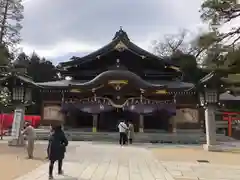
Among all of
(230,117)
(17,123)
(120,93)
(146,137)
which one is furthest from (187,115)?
(17,123)

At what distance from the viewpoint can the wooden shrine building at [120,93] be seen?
2641cm

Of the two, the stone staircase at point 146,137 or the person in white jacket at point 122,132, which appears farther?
the stone staircase at point 146,137

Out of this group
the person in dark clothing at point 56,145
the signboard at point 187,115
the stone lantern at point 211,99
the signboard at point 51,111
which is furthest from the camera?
the signboard at point 51,111

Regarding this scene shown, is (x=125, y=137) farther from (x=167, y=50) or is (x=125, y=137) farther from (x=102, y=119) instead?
(x=167, y=50)

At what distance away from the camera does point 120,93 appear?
89.2ft

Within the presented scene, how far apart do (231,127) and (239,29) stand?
13559 mm

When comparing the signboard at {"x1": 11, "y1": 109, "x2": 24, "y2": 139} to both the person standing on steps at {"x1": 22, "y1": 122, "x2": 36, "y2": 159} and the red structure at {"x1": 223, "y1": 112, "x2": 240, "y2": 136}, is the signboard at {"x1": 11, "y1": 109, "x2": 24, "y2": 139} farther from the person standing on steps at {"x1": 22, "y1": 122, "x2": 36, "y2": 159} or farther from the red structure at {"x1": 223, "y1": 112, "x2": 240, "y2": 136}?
the red structure at {"x1": 223, "y1": 112, "x2": 240, "y2": 136}

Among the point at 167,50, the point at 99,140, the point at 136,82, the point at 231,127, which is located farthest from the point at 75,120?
the point at 167,50

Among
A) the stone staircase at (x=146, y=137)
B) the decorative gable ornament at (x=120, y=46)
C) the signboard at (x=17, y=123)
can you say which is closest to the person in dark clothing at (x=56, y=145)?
the signboard at (x=17, y=123)

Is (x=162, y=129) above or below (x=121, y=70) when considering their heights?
below

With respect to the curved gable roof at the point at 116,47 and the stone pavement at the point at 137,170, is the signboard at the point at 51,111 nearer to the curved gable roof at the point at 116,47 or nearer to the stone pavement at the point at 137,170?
the curved gable roof at the point at 116,47

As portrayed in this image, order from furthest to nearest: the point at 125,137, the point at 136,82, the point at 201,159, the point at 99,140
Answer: the point at 136,82
the point at 99,140
the point at 125,137
the point at 201,159

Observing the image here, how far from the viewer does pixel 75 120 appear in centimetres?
2872

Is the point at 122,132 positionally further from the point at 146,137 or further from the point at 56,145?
the point at 56,145
